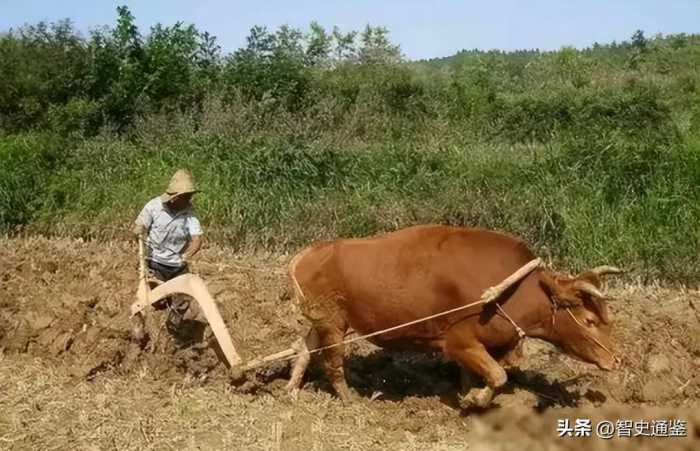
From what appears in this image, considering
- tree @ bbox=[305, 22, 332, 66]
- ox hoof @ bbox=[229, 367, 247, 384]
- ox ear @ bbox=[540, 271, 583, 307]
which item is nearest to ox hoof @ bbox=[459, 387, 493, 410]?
ox ear @ bbox=[540, 271, 583, 307]

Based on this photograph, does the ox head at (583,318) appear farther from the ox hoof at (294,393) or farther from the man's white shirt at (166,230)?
the man's white shirt at (166,230)

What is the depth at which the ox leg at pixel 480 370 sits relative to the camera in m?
7.00

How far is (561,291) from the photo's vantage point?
7148 millimetres

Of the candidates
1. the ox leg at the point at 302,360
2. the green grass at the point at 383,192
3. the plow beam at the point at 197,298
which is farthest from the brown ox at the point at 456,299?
the green grass at the point at 383,192

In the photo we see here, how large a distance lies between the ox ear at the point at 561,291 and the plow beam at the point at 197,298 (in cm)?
233

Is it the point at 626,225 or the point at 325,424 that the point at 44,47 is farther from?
the point at 325,424

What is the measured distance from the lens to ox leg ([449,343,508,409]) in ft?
23.0

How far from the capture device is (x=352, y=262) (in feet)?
24.9

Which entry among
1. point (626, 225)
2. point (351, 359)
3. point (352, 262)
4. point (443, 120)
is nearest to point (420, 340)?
point (352, 262)

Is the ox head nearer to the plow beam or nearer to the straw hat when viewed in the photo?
the plow beam

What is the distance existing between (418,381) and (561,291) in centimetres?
163

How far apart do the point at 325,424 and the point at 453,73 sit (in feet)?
76.9

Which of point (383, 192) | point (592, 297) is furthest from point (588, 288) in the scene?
point (383, 192)

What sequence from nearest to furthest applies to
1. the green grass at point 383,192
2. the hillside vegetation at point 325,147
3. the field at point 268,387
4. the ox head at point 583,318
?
1. the field at point 268,387
2. the ox head at point 583,318
3. the green grass at point 383,192
4. the hillside vegetation at point 325,147
